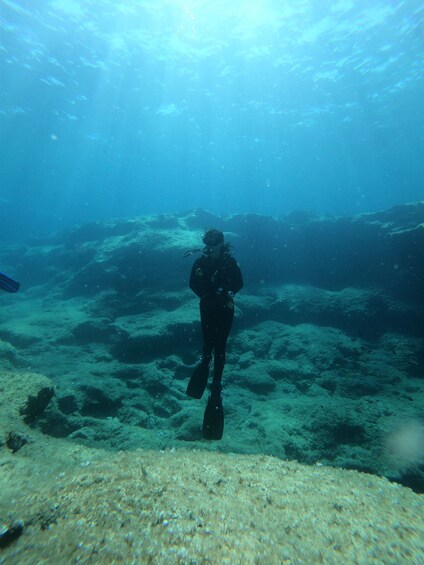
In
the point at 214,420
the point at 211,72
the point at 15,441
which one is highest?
the point at 211,72

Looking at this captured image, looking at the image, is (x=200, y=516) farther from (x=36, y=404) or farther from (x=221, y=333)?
(x=36, y=404)

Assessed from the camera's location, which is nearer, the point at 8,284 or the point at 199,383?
the point at 199,383

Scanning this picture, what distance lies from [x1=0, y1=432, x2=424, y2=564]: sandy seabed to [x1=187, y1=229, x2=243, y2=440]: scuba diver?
3.76 feet

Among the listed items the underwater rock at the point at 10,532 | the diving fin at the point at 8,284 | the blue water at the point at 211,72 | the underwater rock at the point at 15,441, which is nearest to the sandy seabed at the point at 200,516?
the underwater rock at the point at 10,532

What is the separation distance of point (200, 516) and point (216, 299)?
3.09m

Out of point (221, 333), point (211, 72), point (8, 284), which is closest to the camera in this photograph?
point (221, 333)

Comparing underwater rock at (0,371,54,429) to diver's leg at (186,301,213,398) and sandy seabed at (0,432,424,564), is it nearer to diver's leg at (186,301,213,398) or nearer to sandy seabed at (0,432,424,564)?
sandy seabed at (0,432,424,564)

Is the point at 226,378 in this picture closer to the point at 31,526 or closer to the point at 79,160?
the point at 31,526

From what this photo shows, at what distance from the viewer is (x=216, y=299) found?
498 cm

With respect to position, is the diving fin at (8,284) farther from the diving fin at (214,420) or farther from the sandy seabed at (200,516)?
the diving fin at (214,420)

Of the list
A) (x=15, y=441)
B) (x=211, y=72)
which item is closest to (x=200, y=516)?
(x=15, y=441)

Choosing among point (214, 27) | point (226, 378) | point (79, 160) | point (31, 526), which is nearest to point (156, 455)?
point (31, 526)

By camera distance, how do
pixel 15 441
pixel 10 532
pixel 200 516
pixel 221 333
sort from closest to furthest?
pixel 10 532 → pixel 200 516 → pixel 15 441 → pixel 221 333

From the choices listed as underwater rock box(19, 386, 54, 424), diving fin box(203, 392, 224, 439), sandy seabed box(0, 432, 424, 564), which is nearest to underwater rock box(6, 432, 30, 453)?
underwater rock box(19, 386, 54, 424)
